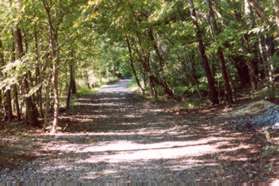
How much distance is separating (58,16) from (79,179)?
967cm

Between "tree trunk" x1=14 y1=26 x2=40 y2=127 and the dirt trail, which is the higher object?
"tree trunk" x1=14 y1=26 x2=40 y2=127

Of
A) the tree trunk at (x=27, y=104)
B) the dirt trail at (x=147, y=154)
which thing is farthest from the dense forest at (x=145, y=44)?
the dirt trail at (x=147, y=154)

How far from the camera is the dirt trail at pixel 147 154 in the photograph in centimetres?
1028

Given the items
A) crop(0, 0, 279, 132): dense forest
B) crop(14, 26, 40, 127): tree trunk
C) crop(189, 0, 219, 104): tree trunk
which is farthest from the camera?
crop(189, 0, 219, 104): tree trunk

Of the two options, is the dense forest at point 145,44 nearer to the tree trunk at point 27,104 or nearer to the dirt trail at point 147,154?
the tree trunk at point 27,104

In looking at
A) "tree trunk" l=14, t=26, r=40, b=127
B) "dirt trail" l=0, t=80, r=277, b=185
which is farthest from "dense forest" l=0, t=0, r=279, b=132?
"dirt trail" l=0, t=80, r=277, b=185

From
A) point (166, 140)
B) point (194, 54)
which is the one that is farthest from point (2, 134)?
point (194, 54)

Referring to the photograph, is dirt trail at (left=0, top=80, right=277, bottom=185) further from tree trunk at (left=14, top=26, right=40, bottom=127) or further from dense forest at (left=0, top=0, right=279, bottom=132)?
dense forest at (left=0, top=0, right=279, bottom=132)

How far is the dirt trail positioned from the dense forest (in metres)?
2.80

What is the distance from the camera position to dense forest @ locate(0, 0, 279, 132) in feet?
59.1

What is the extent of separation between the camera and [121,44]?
40281 millimetres

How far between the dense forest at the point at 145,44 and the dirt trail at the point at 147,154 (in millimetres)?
2804

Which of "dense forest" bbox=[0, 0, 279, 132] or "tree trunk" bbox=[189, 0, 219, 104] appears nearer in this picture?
"dense forest" bbox=[0, 0, 279, 132]

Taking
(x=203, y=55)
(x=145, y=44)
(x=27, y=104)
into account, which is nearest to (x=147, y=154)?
(x=27, y=104)
